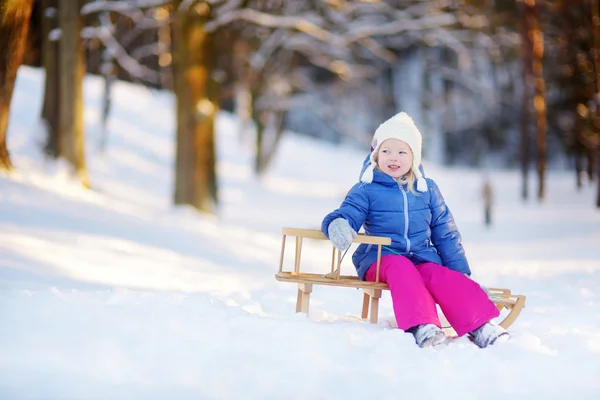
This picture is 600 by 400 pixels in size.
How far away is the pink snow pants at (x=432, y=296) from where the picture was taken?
178 inches

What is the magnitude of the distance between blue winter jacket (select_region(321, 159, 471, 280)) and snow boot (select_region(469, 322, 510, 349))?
1.93 feet

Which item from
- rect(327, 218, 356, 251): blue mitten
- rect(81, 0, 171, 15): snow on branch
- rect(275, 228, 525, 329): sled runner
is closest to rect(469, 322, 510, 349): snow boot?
rect(275, 228, 525, 329): sled runner

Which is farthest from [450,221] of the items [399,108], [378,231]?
[399,108]

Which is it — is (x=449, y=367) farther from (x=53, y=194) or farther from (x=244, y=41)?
(x=244, y=41)

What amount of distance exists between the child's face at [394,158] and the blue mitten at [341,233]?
55 cm

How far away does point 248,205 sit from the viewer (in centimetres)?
2355

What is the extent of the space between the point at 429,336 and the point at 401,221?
2.91ft

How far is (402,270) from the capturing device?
15.5 ft

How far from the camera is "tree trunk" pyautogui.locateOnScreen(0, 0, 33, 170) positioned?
29.5ft

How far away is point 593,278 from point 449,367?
206 inches

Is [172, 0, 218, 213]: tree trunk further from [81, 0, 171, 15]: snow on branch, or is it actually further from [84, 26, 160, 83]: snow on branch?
[84, 26, 160, 83]: snow on branch

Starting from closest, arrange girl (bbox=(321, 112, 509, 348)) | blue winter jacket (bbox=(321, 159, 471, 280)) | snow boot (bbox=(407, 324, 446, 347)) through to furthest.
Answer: snow boot (bbox=(407, 324, 446, 347))
girl (bbox=(321, 112, 509, 348))
blue winter jacket (bbox=(321, 159, 471, 280))

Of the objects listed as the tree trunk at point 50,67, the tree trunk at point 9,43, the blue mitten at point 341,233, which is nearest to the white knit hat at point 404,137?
the blue mitten at point 341,233

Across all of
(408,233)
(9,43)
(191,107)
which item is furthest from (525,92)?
(408,233)
